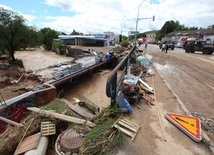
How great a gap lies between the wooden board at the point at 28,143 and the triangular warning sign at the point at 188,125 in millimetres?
2842

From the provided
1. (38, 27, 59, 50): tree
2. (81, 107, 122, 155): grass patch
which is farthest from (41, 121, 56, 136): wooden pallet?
(38, 27, 59, 50): tree

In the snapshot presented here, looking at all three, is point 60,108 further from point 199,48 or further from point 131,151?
point 199,48

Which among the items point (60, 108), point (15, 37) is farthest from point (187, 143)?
point (15, 37)

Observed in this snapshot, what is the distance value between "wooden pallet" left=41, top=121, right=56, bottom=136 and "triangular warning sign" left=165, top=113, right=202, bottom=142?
2583 mm

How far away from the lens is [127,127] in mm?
3037

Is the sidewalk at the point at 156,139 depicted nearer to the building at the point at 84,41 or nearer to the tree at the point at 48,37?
the building at the point at 84,41

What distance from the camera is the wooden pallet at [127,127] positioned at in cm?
289

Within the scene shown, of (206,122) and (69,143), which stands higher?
(69,143)

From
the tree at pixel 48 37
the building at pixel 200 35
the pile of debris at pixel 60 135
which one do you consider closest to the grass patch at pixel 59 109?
the pile of debris at pixel 60 135

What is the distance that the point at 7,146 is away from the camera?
293 centimetres

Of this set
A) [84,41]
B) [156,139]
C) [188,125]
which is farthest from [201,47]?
[84,41]

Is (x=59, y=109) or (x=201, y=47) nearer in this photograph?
(x=59, y=109)

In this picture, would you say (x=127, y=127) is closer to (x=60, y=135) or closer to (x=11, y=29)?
(x=60, y=135)

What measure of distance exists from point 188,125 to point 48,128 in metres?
2.92
